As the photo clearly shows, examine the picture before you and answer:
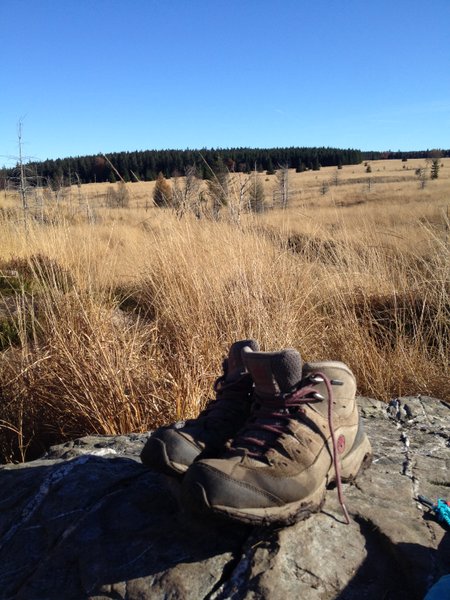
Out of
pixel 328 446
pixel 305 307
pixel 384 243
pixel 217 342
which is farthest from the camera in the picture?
pixel 384 243

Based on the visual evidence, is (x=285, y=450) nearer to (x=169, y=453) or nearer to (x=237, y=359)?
(x=169, y=453)

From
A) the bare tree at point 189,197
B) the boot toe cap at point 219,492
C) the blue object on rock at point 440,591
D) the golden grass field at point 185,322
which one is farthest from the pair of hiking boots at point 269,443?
the bare tree at point 189,197

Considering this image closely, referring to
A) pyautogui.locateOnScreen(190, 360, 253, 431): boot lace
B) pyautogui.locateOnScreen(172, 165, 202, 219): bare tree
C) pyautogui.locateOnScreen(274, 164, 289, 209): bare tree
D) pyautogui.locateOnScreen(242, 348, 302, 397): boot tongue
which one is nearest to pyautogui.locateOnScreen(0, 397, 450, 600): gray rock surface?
pyautogui.locateOnScreen(190, 360, 253, 431): boot lace

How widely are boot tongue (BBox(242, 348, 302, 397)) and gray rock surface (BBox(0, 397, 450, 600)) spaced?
35cm

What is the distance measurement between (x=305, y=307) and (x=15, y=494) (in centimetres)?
272

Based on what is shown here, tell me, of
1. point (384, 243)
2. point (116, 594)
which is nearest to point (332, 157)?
point (384, 243)

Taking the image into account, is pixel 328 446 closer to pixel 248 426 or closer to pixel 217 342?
pixel 248 426

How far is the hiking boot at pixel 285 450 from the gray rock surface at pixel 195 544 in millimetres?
97

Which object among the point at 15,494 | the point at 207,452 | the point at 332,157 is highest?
the point at 332,157

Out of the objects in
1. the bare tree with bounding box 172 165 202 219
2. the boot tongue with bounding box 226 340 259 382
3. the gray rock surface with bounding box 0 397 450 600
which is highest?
the bare tree with bounding box 172 165 202 219

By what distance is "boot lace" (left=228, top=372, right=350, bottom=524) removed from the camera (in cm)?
139

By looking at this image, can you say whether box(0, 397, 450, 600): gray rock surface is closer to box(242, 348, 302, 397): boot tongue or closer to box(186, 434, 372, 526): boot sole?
box(186, 434, 372, 526): boot sole

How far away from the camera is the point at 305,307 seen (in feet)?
13.3

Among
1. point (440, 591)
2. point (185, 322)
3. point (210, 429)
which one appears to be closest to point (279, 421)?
point (210, 429)
